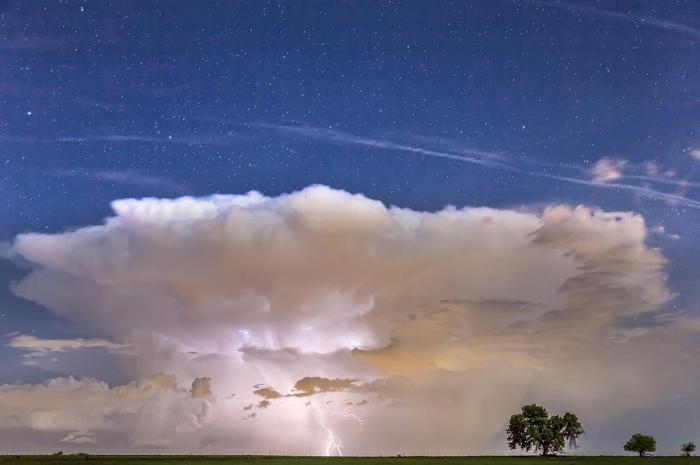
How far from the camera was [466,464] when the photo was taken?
5098 inches

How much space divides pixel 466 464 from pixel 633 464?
1331 inches

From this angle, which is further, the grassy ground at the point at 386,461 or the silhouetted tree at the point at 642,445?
the silhouetted tree at the point at 642,445

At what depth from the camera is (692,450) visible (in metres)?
170

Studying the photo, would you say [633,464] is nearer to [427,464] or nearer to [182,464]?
[427,464]

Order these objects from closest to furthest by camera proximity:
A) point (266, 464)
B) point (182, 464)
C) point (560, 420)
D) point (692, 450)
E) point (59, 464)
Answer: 1. point (59, 464)
2. point (182, 464)
3. point (266, 464)
4. point (560, 420)
5. point (692, 450)

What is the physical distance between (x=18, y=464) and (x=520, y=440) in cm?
11279

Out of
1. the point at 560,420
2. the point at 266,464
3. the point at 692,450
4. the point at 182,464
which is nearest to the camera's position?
the point at 182,464

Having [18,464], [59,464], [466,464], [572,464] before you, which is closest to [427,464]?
[466,464]

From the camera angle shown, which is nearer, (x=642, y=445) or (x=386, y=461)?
(x=386, y=461)

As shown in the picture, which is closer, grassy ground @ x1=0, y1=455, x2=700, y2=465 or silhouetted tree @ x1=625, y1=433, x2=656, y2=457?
grassy ground @ x1=0, y1=455, x2=700, y2=465

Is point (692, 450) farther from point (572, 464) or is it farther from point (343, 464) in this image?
point (343, 464)

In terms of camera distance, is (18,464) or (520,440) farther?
(520,440)

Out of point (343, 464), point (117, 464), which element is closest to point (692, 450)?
point (343, 464)

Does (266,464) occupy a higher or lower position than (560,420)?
lower
